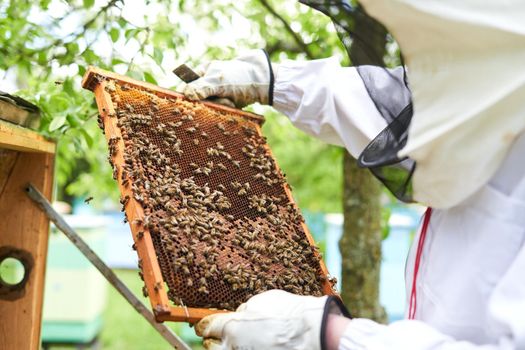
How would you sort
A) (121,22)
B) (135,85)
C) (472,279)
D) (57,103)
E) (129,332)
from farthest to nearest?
(129,332) → (121,22) → (57,103) → (135,85) → (472,279)

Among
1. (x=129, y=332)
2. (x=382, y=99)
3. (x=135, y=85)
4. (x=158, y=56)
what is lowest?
(x=129, y=332)

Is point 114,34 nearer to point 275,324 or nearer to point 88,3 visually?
point 88,3

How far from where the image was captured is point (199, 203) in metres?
2.59

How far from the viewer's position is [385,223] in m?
5.01

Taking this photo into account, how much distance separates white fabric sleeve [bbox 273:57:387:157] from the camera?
2.74 m

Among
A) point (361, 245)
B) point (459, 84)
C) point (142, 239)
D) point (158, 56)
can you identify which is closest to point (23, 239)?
point (158, 56)

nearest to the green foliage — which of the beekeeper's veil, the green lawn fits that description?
the beekeeper's veil

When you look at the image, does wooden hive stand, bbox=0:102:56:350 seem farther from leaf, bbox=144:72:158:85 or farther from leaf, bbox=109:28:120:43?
leaf, bbox=109:28:120:43

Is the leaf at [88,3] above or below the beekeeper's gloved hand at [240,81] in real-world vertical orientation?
above

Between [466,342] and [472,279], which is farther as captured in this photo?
[472,279]

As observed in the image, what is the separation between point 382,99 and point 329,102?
1.41ft

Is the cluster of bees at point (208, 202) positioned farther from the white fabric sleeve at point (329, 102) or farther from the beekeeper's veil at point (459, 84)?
the beekeeper's veil at point (459, 84)

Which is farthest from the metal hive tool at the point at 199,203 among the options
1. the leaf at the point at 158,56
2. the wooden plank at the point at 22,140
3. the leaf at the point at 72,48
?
the leaf at the point at 72,48

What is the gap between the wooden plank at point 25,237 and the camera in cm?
322
